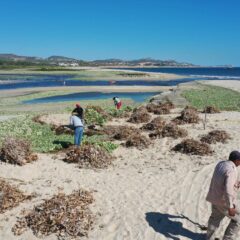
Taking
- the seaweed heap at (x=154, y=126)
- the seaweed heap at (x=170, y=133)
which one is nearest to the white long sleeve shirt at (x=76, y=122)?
the seaweed heap at (x=170, y=133)

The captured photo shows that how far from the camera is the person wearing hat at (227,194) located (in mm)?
Result: 8039

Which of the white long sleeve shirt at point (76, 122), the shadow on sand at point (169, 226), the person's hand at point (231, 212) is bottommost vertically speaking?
the shadow on sand at point (169, 226)

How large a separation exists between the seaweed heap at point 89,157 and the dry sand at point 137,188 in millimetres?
381

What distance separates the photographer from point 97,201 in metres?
11.7

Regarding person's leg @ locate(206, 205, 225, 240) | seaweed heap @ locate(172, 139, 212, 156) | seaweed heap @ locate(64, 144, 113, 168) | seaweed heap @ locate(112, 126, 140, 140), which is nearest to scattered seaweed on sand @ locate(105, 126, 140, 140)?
seaweed heap @ locate(112, 126, 140, 140)

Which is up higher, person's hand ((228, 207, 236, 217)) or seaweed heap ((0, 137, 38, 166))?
person's hand ((228, 207, 236, 217))

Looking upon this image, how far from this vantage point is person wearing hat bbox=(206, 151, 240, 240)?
8.04 meters

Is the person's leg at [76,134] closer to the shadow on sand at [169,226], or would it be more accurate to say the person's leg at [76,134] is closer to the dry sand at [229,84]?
the shadow on sand at [169,226]

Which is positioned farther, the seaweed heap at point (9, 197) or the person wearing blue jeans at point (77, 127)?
the person wearing blue jeans at point (77, 127)

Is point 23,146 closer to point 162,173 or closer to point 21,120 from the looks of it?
point 162,173

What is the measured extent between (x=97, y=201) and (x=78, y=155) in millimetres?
4330

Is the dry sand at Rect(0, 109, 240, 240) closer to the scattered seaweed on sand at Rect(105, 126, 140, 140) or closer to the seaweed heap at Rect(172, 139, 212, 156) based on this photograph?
the seaweed heap at Rect(172, 139, 212, 156)

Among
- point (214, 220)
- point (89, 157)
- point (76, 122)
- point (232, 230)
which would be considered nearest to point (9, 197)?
point (89, 157)

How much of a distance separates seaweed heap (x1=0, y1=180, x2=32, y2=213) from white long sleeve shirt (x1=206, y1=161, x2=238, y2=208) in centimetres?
568
